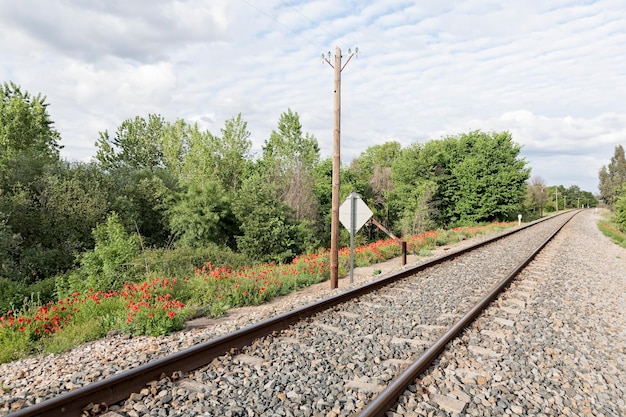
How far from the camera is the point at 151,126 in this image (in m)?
55.0

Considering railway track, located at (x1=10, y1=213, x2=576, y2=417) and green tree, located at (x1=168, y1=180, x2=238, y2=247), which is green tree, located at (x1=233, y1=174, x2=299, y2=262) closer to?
green tree, located at (x1=168, y1=180, x2=238, y2=247)

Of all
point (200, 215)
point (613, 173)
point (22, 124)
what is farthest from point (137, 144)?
point (613, 173)

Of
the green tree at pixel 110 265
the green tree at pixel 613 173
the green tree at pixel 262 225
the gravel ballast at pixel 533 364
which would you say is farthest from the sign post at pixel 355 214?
the green tree at pixel 613 173

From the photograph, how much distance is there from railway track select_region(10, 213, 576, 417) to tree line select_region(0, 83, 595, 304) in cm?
888

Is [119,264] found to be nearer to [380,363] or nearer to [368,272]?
[368,272]

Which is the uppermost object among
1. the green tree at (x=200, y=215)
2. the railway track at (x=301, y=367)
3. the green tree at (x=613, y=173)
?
the green tree at (x=613, y=173)

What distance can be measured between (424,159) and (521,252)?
31662 millimetres

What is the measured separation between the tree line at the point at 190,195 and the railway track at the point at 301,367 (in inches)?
350

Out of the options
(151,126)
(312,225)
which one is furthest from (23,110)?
(312,225)

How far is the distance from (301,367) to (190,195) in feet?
73.0

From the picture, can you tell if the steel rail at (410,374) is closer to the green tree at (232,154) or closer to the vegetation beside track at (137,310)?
the vegetation beside track at (137,310)

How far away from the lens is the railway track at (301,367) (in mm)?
3752

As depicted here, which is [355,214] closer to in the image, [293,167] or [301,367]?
[301,367]

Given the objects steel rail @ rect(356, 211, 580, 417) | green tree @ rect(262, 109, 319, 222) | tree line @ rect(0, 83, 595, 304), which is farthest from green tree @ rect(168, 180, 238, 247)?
steel rail @ rect(356, 211, 580, 417)
